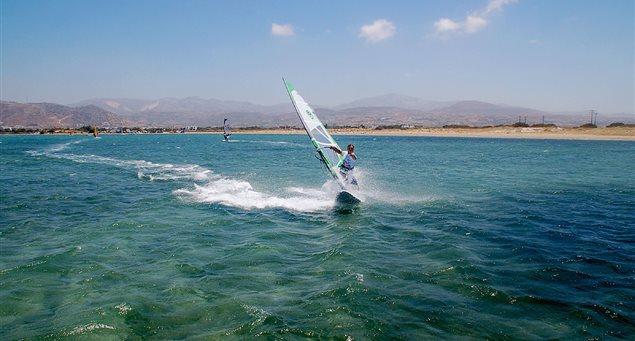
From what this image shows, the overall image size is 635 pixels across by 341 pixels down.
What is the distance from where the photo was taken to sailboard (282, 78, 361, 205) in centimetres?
1869

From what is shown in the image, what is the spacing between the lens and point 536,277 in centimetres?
928

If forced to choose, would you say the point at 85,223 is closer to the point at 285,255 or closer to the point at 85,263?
the point at 85,263

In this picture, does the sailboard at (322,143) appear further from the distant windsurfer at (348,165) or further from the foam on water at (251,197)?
the foam on water at (251,197)

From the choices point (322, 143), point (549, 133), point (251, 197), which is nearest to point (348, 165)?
point (322, 143)

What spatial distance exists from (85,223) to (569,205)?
62.8 ft

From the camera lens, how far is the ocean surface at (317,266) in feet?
23.8

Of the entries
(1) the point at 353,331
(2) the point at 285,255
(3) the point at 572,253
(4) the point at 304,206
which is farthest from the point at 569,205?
(1) the point at 353,331

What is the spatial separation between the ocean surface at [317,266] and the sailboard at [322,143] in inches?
45.1

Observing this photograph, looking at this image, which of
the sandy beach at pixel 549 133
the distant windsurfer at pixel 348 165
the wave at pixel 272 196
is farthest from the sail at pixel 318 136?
the sandy beach at pixel 549 133

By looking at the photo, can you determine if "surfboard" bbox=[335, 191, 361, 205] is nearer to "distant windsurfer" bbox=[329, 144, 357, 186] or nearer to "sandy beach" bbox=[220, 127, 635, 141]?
"distant windsurfer" bbox=[329, 144, 357, 186]

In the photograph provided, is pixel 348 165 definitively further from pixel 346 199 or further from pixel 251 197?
pixel 251 197

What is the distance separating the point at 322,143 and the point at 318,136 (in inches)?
24.6

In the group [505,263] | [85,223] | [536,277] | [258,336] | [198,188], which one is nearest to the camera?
[258,336]

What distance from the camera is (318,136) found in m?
21.2
